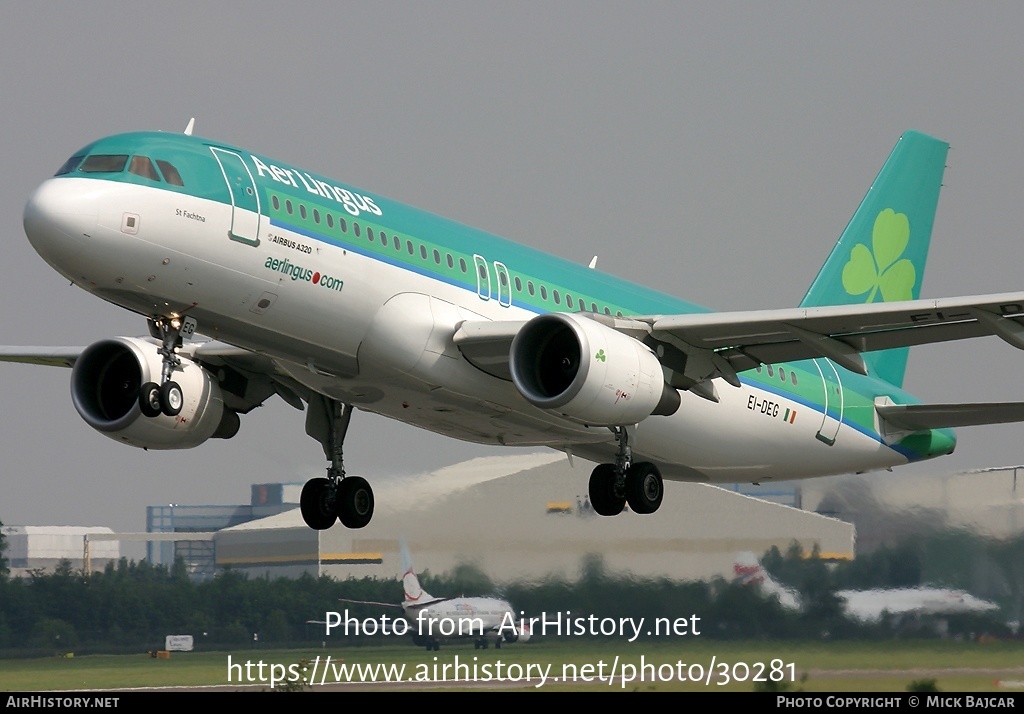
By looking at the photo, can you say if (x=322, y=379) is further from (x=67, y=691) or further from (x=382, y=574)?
(x=67, y=691)

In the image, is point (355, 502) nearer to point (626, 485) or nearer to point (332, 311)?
point (626, 485)

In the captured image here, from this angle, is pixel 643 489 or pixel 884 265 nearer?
pixel 643 489

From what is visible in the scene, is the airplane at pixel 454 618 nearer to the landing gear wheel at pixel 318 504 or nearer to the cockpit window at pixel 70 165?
the landing gear wheel at pixel 318 504

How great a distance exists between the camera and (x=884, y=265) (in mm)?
33125

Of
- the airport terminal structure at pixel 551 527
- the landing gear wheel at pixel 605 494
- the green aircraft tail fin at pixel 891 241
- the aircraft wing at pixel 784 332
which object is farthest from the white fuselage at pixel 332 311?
the green aircraft tail fin at pixel 891 241

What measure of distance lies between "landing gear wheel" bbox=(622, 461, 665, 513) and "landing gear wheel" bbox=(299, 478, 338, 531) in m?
5.40

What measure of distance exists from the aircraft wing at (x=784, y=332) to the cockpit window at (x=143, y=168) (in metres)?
4.98

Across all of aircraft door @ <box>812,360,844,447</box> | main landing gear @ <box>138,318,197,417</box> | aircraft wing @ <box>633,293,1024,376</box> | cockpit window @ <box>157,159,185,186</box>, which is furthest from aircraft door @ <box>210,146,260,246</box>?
aircraft door @ <box>812,360,844,447</box>

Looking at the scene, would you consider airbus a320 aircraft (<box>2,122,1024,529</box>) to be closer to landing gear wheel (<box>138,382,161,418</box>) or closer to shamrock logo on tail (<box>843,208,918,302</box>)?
landing gear wheel (<box>138,382,161,418</box>)

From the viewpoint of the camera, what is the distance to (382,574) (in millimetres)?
28531

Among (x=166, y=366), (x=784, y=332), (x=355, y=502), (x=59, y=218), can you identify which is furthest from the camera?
(x=355, y=502)

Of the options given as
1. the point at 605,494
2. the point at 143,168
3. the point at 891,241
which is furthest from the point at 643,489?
the point at 891,241

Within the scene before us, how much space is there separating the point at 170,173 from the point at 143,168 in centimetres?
36

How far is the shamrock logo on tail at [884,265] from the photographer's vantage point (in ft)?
106
